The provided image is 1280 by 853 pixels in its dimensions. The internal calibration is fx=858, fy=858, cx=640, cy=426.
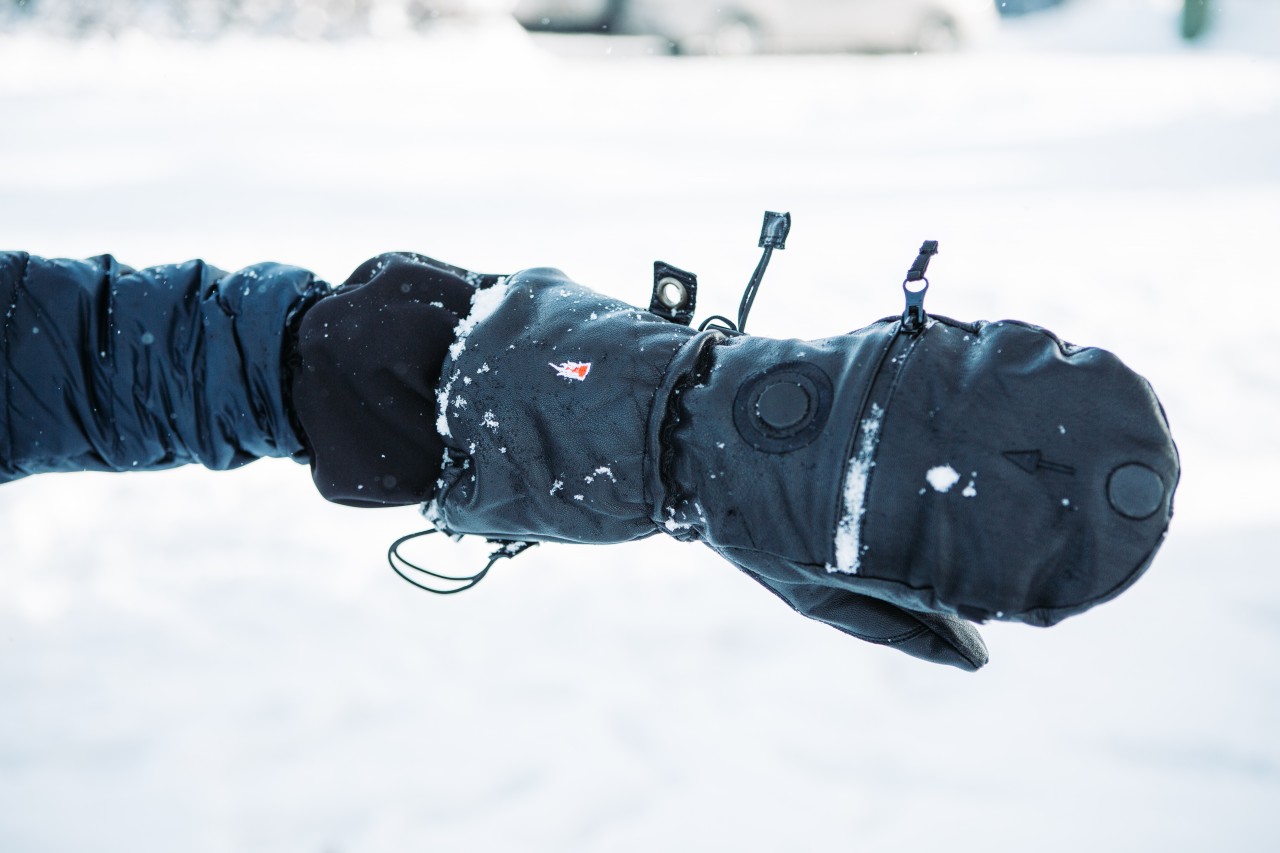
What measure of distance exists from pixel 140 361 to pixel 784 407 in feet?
2.75

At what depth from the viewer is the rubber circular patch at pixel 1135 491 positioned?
2.37ft

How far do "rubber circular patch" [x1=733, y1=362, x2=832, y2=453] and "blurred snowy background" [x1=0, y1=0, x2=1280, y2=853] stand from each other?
2.79ft

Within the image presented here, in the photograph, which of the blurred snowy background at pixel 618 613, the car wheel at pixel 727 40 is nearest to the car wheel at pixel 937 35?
the car wheel at pixel 727 40

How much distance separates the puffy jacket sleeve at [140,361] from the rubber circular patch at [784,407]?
0.61 meters

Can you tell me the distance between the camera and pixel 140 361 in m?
1.12

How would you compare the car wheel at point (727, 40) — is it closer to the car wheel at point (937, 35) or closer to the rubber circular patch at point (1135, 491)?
the car wheel at point (937, 35)

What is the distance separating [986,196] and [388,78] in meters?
2.82

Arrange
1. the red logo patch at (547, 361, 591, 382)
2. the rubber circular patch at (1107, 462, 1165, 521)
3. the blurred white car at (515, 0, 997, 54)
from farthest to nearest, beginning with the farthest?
the blurred white car at (515, 0, 997, 54), the red logo patch at (547, 361, 591, 382), the rubber circular patch at (1107, 462, 1165, 521)

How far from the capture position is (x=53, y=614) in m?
1.69

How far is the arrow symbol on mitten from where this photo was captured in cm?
75

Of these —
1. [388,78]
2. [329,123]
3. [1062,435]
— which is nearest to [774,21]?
[388,78]

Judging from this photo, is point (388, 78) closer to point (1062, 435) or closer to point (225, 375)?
point (225, 375)

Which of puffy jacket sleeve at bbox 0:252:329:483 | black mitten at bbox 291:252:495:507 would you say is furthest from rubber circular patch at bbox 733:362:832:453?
puffy jacket sleeve at bbox 0:252:329:483

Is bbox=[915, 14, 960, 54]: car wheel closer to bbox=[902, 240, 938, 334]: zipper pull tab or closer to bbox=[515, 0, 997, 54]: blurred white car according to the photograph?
bbox=[515, 0, 997, 54]: blurred white car
